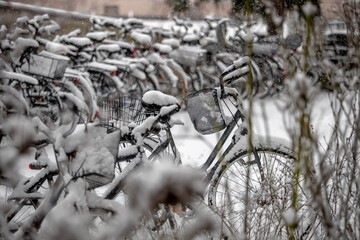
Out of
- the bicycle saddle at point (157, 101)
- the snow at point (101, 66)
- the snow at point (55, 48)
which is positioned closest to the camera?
the bicycle saddle at point (157, 101)

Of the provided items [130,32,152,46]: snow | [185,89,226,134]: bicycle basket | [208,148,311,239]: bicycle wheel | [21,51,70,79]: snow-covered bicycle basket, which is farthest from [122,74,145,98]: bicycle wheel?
[185,89,226,134]: bicycle basket

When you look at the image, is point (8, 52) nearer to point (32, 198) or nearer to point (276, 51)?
point (32, 198)

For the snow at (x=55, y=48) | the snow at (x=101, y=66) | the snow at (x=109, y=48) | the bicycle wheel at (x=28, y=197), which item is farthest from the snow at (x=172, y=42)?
the bicycle wheel at (x=28, y=197)

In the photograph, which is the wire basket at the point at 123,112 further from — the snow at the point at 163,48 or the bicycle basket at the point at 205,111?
the snow at the point at 163,48

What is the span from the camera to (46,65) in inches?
180

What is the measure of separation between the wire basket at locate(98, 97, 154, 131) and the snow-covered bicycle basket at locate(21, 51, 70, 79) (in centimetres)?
146

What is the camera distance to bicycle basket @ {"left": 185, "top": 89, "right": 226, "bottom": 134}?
277 centimetres

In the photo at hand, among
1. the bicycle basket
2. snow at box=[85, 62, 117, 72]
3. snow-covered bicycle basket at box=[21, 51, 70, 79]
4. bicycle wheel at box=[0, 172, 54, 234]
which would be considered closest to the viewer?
bicycle wheel at box=[0, 172, 54, 234]

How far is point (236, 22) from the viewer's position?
7457 millimetres

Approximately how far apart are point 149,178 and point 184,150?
4.06m

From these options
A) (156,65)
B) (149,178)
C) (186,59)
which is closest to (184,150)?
(156,65)

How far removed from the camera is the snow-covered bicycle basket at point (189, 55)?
6.95 meters

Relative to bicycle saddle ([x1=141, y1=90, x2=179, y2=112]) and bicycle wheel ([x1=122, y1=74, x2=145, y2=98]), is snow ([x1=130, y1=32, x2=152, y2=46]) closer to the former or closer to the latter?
bicycle wheel ([x1=122, y1=74, x2=145, y2=98])

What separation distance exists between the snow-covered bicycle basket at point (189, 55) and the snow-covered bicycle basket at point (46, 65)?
2.66 metres
